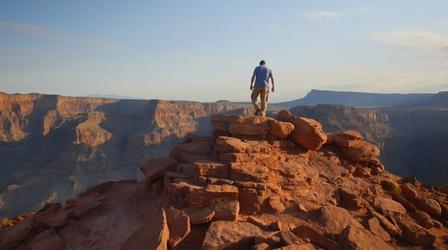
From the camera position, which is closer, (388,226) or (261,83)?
(388,226)

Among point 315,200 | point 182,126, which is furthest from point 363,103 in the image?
point 315,200

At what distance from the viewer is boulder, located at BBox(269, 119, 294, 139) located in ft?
40.3

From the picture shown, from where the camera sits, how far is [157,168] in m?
11.9

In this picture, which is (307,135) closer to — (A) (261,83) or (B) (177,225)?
(A) (261,83)

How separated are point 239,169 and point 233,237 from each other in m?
2.56

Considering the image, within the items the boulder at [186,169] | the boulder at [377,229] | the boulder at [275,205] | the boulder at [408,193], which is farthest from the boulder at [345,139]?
the boulder at [186,169]

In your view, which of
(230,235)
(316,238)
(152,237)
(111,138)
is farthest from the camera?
(111,138)

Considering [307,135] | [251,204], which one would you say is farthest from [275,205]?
[307,135]

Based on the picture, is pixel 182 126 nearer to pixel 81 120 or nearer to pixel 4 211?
pixel 81 120

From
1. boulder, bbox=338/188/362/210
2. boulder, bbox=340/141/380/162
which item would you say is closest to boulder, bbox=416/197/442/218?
boulder, bbox=340/141/380/162

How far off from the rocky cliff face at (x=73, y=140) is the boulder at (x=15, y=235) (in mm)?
51779

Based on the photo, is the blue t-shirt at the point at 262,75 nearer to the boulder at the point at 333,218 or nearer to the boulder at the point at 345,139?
the boulder at the point at 345,139

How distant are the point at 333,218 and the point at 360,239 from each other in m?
1.25

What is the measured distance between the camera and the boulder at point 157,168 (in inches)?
452
